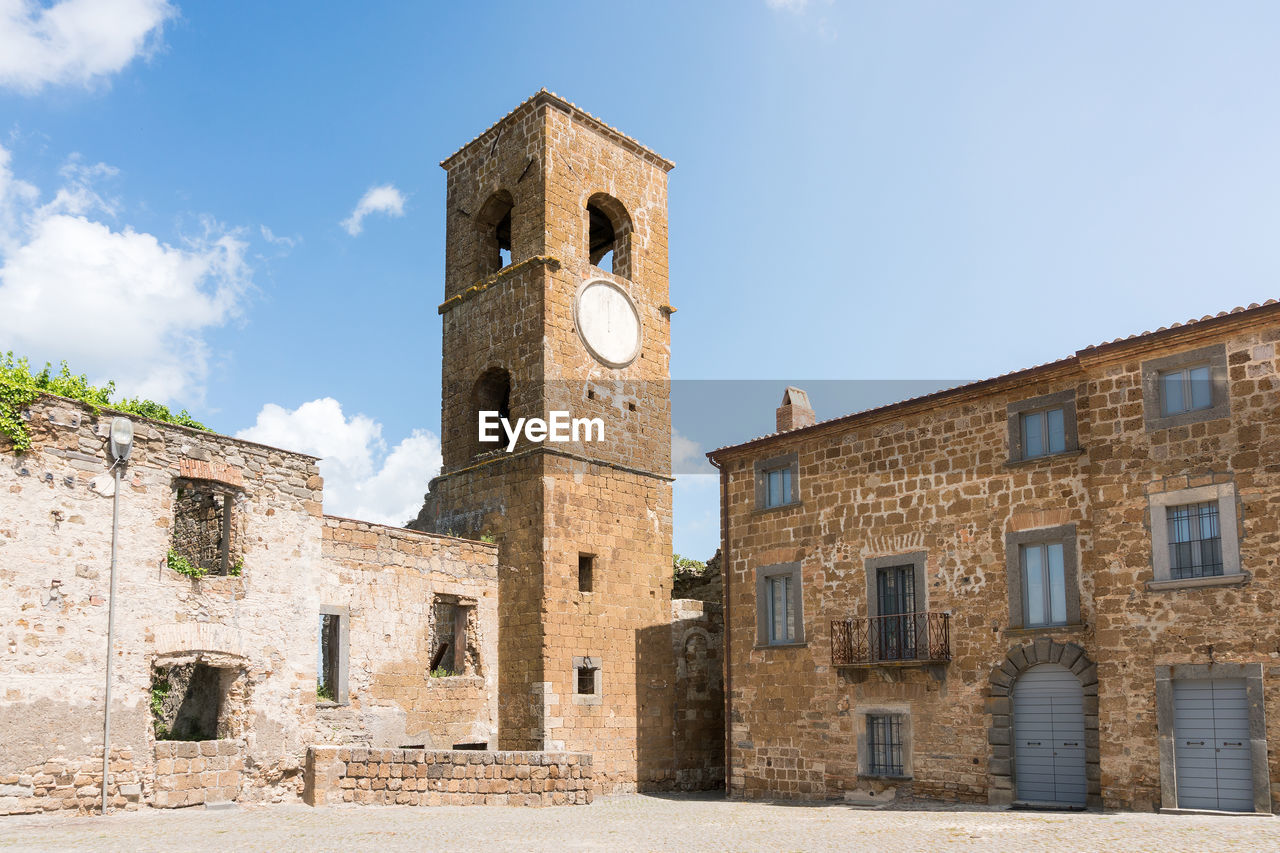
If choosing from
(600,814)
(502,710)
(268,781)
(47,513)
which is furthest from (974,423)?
(47,513)

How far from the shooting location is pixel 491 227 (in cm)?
2812

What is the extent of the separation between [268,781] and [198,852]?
538 centimetres

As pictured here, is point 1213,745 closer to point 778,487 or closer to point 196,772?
point 778,487

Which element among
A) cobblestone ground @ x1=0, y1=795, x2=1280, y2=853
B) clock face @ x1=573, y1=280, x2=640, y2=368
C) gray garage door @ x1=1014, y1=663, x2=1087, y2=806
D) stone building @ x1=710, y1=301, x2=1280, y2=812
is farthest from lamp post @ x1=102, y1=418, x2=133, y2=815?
gray garage door @ x1=1014, y1=663, x2=1087, y2=806

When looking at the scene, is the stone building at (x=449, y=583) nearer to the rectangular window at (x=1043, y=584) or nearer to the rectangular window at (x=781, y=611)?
the rectangular window at (x=781, y=611)

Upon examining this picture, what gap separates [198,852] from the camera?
12.5 metres

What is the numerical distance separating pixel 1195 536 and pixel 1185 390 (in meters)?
2.16

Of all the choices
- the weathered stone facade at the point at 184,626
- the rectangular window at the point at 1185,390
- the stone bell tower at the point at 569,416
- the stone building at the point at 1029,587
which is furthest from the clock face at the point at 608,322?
the rectangular window at the point at 1185,390

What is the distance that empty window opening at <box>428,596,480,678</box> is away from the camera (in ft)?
75.4

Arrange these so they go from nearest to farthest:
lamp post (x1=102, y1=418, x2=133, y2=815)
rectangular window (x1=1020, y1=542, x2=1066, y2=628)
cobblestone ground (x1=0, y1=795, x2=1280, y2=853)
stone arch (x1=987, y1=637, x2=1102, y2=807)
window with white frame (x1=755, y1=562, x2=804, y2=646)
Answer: cobblestone ground (x1=0, y1=795, x2=1280, y2=853)
lamp post (x1=102, y1=418, x2=133, y2=815)
stone arch (x1=987, y1=637, x2=1102, y2=807)
rectangular window (x1=1020, y1=542, x2=1066, y2=628)
window with white frame (x1=755, y1=562, x2=804, y2=646)

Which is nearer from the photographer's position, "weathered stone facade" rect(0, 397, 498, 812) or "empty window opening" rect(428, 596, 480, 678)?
"weathered stone facade" rect(0, 397, 498, 812)

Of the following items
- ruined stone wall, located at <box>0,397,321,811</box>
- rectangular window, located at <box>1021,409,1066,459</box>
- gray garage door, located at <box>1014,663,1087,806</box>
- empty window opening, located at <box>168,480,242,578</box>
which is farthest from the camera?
empty window opening, located at <box>168,480,242,578</box>

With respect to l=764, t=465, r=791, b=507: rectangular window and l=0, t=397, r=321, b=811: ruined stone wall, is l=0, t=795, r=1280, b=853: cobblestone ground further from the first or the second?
l=764, t=465, r=791, b=507: rectangular window

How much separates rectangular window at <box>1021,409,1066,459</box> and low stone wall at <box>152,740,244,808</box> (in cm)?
1338
